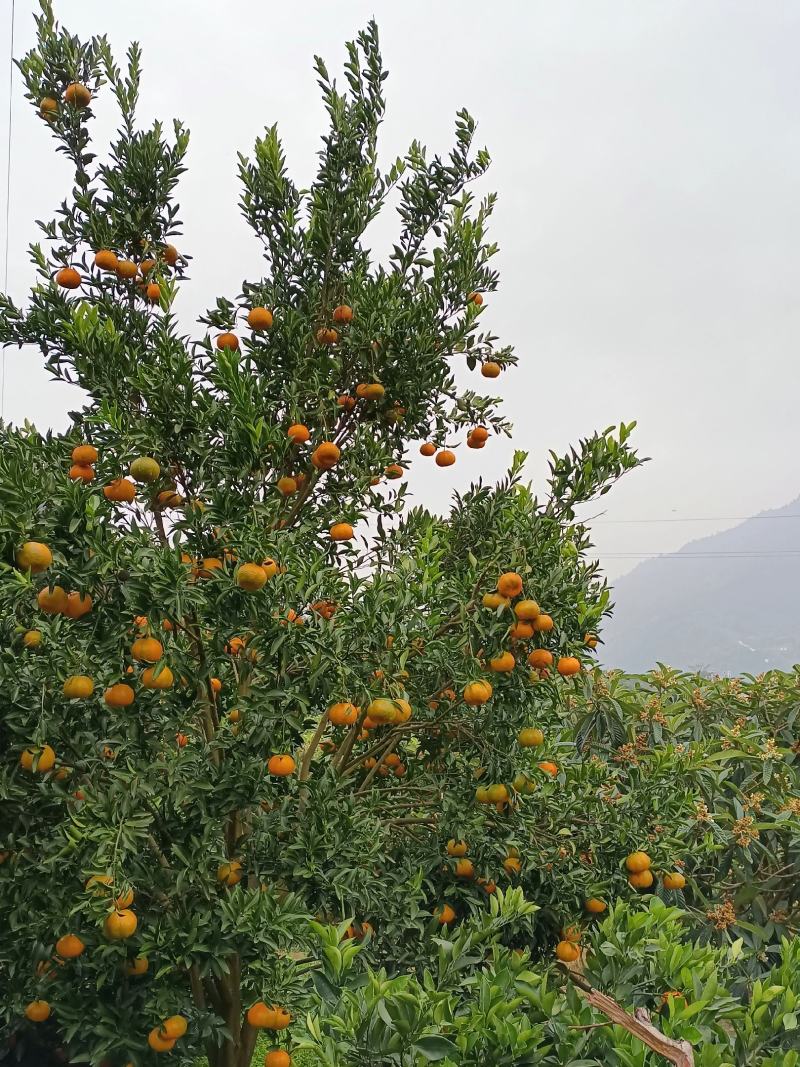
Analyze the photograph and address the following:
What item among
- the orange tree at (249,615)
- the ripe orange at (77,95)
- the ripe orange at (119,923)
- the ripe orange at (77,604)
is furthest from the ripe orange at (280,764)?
the ripe orange at (77,95)

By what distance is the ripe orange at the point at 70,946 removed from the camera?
9.86ft

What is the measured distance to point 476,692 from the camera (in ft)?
10.9

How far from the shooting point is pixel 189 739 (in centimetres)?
368

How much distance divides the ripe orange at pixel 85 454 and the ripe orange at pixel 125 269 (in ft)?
4.03

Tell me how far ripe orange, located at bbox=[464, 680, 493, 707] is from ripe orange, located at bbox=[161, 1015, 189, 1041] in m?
1.60

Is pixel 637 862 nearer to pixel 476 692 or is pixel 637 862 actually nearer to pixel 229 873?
pixel 476 692

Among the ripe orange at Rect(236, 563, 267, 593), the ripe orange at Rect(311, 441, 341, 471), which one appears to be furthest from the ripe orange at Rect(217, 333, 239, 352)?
the ripe orange at Rect(236, 563, 267, 593)

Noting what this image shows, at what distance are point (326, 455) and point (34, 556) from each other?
150cm

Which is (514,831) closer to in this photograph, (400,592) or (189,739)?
(400,592)

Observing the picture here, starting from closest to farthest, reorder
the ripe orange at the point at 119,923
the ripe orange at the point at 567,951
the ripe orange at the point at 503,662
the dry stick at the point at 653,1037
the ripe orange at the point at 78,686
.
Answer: the dry stick at the point at 653,1037, the ripe orange at the point at 119,923, the ripe orange at the point at 78,686, the ripe orange at the point at 503,662, the ripe orange at the point at 567,951

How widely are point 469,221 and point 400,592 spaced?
2.08 metres

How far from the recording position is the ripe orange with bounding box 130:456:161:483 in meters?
3.22

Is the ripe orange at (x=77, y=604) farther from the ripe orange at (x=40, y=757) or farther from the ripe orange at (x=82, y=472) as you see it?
the ripe orange at (x=82, y=472)

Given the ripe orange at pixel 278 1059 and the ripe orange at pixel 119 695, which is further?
the ripe orange at pixel 278 1059
